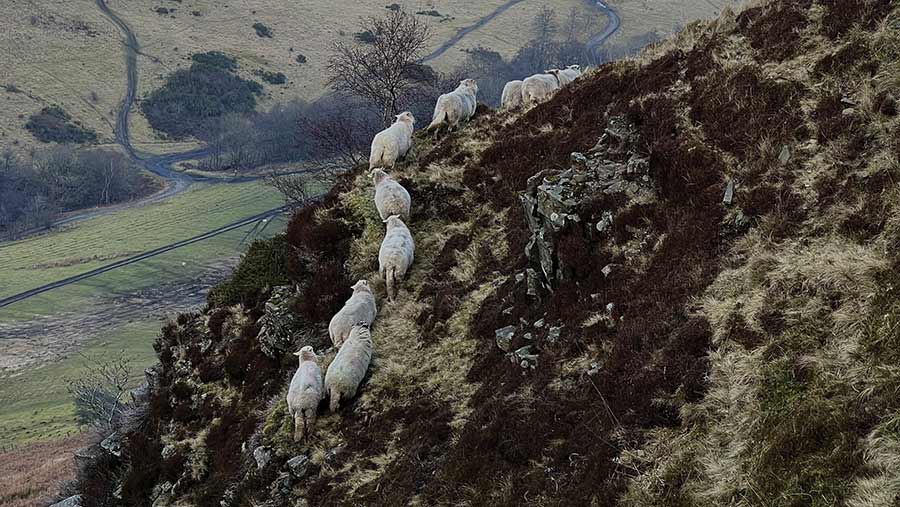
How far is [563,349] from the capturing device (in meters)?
9.23

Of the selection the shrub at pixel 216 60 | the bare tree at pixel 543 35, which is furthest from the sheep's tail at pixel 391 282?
the shrub at pixel 216 60

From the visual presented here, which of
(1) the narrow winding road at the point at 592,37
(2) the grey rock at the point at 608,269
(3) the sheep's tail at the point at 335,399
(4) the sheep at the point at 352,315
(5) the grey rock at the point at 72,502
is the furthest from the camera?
(1) the narrow winding road at the point at 592,37

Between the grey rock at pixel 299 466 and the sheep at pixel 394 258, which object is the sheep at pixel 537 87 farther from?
the grey rock at pixel 299 466

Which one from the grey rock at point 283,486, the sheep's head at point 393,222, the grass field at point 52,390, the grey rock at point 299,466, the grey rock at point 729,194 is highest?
the grey rock at point 729,194

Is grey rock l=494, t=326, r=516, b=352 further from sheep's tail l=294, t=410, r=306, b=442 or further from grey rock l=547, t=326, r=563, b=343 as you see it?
sheep's tail l=294, t=410, r=306, b=442

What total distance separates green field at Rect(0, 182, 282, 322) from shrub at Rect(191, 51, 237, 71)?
50.6 metres

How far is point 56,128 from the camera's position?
107 meters

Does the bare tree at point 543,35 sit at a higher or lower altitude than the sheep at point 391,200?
higher

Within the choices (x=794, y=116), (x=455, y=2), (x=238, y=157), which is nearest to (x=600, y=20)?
(x=455, y=2)

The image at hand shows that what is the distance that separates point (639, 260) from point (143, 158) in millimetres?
112090

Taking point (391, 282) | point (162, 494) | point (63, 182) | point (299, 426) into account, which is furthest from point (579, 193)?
point (63, 182)

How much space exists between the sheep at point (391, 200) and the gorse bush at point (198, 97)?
115 m

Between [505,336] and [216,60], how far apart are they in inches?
5361

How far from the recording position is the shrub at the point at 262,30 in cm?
14450
